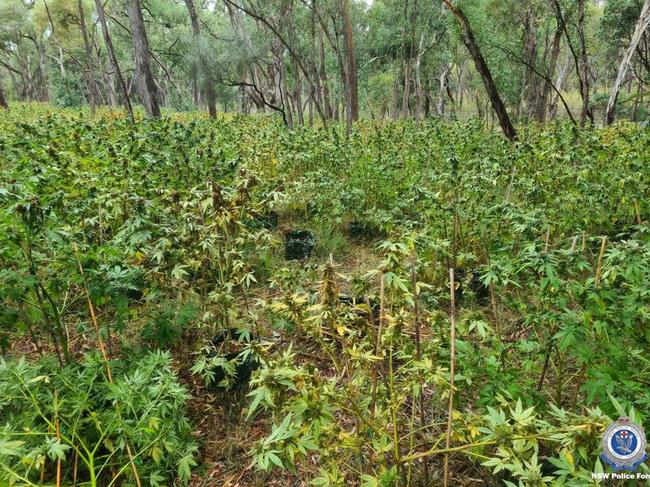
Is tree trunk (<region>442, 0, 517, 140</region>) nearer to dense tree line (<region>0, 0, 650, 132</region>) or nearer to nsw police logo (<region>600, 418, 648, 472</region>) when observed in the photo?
dense tree line (<region>0, 0, 650, 132</region>)

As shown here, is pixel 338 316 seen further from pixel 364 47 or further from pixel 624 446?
pixel 364 47

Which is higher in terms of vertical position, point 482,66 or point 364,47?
point 364,47

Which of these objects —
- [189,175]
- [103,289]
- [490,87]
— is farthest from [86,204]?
[490,87]

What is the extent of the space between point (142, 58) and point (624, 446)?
42.0 ft

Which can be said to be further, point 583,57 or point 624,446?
point 583,57

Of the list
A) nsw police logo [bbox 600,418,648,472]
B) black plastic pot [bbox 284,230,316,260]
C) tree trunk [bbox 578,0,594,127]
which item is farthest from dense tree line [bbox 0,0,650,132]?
nsw police logo [bbox 600,418,648,472]

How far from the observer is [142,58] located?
1095 cm

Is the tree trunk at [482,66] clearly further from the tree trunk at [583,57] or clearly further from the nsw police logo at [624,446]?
the nsw police logo at [624,446]

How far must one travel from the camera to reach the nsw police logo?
4.41ft

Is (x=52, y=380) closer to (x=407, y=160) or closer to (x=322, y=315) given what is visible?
(x=322, y=315)

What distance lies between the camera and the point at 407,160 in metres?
6.42

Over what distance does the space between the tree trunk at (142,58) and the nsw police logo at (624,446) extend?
12481 millimetres

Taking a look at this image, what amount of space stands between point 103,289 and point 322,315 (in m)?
1.69

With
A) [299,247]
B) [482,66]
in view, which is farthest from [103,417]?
[482,66]
